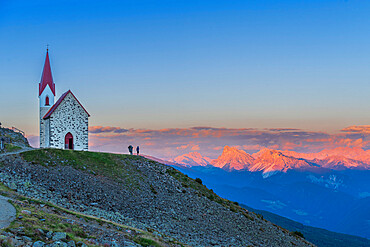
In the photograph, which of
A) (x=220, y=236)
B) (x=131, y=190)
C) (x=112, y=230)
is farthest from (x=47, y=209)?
(x=220, y=236)

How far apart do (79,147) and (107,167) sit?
15.2 metres

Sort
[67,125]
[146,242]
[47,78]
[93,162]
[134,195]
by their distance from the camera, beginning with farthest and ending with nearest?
[47,78]
[67,125]
[93,162]
[134,195]
[146,242]

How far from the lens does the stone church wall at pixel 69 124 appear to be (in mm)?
58094

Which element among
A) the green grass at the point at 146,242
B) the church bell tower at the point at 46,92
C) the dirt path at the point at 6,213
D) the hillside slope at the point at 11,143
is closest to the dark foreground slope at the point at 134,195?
the dirt path at the point at 6,213

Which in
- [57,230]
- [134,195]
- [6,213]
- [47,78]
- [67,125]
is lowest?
[134,195]

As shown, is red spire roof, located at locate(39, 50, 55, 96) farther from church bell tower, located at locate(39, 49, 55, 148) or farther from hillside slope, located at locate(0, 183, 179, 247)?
hillside slope, located at locate(0, 183, 179, 247)

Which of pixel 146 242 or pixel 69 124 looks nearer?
pixel 146 242

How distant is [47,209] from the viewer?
2650 cm

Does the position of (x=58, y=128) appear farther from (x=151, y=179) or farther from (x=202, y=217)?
(x=202, y=217)

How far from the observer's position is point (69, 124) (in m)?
59.6

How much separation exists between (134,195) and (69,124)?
24999mm

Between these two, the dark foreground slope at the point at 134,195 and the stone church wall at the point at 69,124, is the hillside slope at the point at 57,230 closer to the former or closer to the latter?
the dark foreground slope at the point at 134,195

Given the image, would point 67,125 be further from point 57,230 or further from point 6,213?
point 57,230

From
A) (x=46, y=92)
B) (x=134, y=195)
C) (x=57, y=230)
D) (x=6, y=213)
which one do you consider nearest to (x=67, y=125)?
(x=46, y=92)
